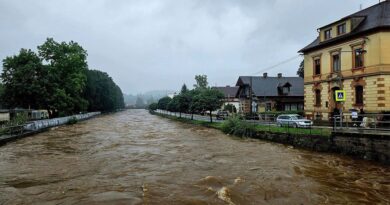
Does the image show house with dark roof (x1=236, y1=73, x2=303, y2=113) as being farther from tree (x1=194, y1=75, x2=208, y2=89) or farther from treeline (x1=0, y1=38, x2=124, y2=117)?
tree (x1=194, y1=75, x2=208, y2=89)

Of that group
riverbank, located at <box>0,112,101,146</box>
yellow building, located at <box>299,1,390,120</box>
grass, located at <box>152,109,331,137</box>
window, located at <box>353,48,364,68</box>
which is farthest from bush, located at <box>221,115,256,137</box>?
riverbank, located at <box>0,112,101,146</box>

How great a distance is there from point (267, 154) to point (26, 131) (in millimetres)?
24789

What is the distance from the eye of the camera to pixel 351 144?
60.8ft

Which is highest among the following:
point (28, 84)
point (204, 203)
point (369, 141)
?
point (28, 84)

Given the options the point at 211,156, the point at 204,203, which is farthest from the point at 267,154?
the point at 204,203

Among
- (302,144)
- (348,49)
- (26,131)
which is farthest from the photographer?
(26,131)

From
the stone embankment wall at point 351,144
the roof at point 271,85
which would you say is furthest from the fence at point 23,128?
the roof at point 271,85

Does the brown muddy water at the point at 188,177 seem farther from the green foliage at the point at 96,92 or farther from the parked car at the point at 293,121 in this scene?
the green foliage at the point at 96,92

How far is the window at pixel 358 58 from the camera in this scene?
89.2ft

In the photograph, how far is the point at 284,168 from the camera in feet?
52.6

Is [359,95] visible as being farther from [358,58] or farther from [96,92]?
[96,92]

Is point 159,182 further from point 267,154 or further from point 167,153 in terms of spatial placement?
point 267,154

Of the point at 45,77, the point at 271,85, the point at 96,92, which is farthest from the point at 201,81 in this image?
the point at 45,77

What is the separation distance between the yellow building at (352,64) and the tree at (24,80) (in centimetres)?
3547
